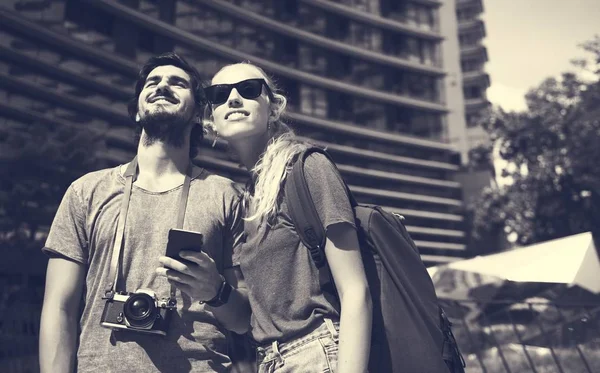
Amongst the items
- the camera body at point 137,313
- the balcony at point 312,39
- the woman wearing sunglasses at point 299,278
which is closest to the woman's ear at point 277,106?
the woman wearing sunglasses at point 299,278

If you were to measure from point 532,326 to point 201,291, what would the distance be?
5.59 metres

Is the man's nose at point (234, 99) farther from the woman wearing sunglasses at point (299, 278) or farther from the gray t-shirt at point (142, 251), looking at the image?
the gray t-shirt at point (142, 251)

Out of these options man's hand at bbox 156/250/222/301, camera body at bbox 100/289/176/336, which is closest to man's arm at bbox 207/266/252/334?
man's hand at bbox 156/250/222/301

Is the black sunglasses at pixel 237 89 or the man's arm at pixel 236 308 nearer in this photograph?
the man's arm at pixel 236 308

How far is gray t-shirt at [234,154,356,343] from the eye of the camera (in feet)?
6.88

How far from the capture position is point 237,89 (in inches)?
105

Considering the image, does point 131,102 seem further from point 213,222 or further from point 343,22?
point 343,22

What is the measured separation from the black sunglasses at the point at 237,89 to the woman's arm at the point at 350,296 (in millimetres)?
873

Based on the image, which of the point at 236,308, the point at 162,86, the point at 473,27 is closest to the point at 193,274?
the point at 236,308

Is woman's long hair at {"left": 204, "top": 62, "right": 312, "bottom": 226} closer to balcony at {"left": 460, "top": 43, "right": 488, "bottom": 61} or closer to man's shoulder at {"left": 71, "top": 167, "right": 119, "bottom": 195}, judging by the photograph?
man's shoulder at {"left": 71, "top": 167, "right": 119, "bottom": 195}

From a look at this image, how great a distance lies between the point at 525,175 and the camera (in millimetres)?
28625

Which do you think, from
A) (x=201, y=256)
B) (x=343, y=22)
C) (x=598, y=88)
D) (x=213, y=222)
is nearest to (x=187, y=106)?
(x=213, y=222)

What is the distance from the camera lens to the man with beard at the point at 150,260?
2.32 meters

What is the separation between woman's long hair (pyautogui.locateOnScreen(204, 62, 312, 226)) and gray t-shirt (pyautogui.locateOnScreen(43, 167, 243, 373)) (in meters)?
0.18
